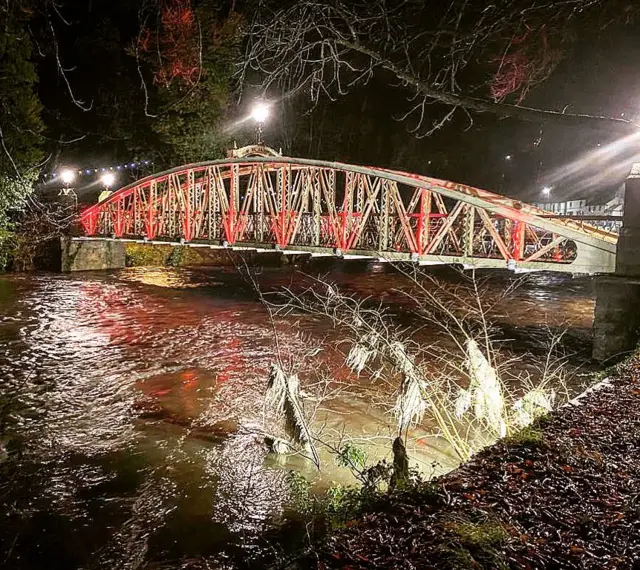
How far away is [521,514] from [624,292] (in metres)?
10.7

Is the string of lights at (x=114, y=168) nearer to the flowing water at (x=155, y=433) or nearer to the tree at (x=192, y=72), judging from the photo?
the tree at (x=192, y=72)

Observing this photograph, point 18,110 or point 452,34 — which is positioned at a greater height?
point 18,110

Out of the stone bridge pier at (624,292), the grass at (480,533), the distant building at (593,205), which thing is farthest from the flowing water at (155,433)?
the distant building at (593,205)

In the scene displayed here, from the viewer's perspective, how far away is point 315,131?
36125mm

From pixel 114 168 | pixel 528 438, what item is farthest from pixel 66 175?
pixel 528 438

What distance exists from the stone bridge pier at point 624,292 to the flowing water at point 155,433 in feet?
3.64

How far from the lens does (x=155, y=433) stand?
384 inches

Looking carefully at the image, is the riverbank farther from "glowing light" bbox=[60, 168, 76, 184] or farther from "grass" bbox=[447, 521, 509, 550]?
"glowing light" bbox=[60, 168, 76, 184]

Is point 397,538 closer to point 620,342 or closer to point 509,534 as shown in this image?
point 509,534

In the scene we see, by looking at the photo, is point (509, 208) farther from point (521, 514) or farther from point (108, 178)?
point (108, 178)

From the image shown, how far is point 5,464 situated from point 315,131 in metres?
30.9

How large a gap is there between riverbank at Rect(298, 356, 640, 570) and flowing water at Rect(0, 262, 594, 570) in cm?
291

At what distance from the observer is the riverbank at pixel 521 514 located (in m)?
3.45

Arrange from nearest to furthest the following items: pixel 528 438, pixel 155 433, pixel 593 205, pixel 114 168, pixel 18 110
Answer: pixel 528 438 < pixel 155 433 < pixel 18 110 < pixel 114 168 < pixel 593 205
